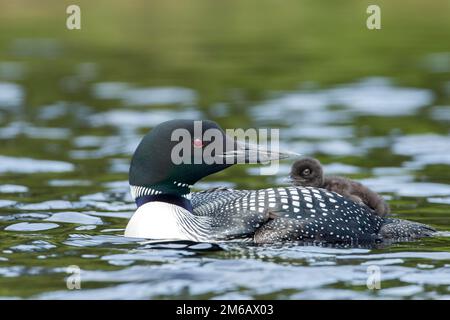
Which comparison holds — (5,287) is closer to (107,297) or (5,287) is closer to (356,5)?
(107,297)

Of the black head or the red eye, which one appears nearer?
the red eye

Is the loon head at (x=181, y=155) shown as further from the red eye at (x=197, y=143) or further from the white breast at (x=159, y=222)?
the white breast at (x=159, y=222)

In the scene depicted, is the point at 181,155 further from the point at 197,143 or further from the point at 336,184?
the point at 336,184

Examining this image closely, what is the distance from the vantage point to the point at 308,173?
822cm

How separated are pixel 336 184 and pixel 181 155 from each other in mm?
1485

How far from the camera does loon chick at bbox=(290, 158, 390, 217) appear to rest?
8141mm

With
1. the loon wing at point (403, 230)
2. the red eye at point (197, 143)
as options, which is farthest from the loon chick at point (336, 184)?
the red eye at point (197, 143)

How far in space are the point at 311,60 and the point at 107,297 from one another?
11.4 meters

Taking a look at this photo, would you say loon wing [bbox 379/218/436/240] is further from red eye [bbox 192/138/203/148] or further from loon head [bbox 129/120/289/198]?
red eye [bbox 192/138/203/148]

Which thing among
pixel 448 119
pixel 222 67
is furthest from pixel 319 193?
pixel 222 67

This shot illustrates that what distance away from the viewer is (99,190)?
959 cm

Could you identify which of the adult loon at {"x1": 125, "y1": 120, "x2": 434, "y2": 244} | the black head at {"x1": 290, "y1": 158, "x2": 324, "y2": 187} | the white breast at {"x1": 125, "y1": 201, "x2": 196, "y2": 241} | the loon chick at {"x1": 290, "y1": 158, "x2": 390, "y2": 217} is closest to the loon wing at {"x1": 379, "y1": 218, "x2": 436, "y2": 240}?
the adult loon at {"x1": 125, "y1": 120, "x2": 434, "y2": 244}

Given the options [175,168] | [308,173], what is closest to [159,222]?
[175,168]

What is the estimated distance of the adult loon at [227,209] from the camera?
7223 mm
